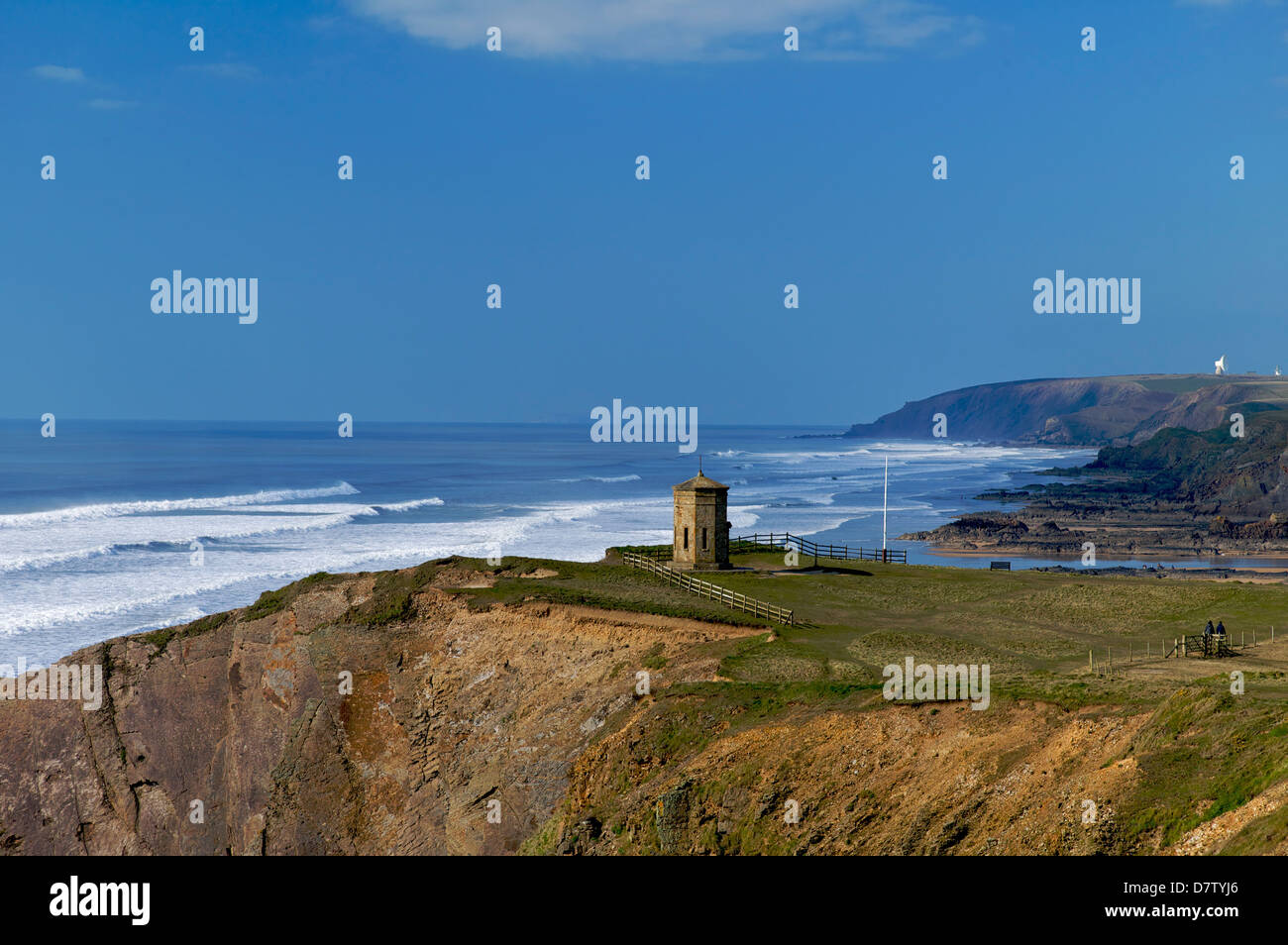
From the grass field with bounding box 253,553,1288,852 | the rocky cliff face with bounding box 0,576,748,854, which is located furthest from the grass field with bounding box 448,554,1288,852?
the rocky cliff face with bounding box 0,576,748,854

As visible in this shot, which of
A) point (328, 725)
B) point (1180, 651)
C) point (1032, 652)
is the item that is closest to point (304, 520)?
point (328, 725)

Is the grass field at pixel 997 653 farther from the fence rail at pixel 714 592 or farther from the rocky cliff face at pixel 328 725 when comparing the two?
the rocky cliff face at pixel 328 725

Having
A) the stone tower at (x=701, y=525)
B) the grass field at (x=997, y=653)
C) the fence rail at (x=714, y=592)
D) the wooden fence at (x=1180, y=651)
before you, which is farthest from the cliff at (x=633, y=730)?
the stone tower at (x=701, y=525)

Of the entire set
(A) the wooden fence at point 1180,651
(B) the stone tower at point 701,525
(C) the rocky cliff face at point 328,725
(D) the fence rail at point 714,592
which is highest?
(B) the stone tower at point 701,525

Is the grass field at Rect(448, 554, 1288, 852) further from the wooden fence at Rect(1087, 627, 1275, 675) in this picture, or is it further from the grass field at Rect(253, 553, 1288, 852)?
the wooden fence at Rect(1087, 627, 1275, 675)

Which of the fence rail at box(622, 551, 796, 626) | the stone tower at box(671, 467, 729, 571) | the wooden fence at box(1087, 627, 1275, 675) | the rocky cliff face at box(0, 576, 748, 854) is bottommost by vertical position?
the rocky cliff face at box(0, 576, 748, 854)

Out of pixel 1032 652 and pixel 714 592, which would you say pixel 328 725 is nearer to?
pixel 714 592
